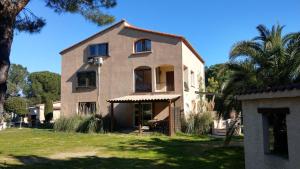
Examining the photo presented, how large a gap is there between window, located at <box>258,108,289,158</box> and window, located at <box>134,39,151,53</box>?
23624 millimetres

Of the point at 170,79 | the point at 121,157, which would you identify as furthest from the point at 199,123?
the point at 121,157

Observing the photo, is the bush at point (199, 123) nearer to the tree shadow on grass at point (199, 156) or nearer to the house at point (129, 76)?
the house at point (129, 76)

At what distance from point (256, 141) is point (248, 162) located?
0.98 m

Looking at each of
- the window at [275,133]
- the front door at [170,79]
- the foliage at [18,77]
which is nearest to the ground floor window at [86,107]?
the front door at [170,79]

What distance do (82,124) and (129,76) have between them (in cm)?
672

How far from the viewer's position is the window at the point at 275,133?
1013 centimetres

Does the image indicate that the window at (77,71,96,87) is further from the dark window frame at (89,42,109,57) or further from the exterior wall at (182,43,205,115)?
the exterior wall at (182,43,205,115)

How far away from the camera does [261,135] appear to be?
10508 mm

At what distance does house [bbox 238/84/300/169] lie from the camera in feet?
28.6

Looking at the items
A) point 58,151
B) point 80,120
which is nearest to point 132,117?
point 80,120

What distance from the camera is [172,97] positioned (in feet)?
98.3

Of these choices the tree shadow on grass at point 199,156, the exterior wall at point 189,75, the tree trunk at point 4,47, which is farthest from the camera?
the exterior wall at point 189,75

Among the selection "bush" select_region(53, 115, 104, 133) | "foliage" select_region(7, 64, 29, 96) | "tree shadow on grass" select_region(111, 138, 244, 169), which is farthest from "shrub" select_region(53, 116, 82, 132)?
"foliage" select_region(7, 64, 29, 96)

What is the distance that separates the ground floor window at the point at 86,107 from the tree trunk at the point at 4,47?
86.8 ft
